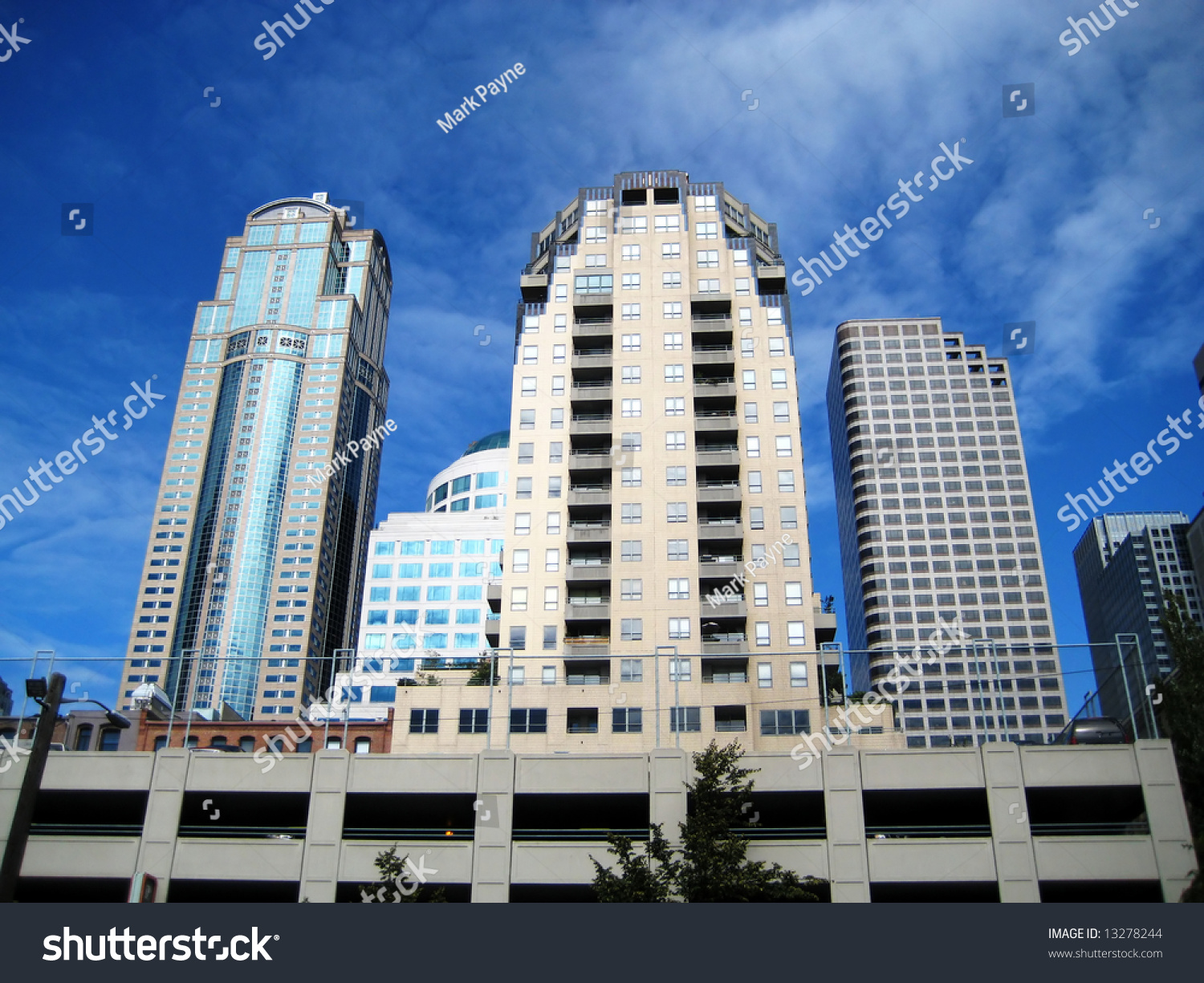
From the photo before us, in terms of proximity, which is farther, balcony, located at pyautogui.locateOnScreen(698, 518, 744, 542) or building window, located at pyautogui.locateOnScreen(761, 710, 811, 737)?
balcony, located at pyautogui.locateOnScreen(698, 518, 744, 542)

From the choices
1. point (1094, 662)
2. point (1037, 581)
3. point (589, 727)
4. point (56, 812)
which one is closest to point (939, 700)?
point (1037, 581)

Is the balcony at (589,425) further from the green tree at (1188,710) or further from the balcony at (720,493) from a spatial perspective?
the green tree at (1188,710)

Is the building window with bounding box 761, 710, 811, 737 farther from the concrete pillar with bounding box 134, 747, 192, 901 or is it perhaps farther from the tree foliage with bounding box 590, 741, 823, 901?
the concrete pillar with bounding box 134, 747, 192, 901

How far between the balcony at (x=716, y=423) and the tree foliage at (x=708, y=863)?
129 feet

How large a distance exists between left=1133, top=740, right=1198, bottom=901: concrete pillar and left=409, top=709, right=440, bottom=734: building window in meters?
38.9

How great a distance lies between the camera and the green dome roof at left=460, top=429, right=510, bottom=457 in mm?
158250

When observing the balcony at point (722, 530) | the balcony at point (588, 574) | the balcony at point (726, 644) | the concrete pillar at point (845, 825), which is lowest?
the concrete pillar at point (845, 825)

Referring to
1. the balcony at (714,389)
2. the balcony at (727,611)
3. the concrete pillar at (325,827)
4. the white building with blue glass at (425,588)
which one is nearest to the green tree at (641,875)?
the concrete pillar at (325,827)

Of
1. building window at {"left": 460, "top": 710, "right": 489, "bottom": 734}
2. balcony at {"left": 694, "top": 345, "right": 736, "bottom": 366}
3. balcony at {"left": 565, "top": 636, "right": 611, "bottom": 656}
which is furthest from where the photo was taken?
balcony at {"left": 694, "top": 345, "right": 736, "bottom": 366}

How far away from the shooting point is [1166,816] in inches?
1487

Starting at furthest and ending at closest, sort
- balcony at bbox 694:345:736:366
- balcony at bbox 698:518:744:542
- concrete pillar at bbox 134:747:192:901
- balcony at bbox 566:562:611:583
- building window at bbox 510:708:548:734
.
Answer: balcony at bbox 694:345:736:366 < balcony at bbox 698:518:744:542 < balcony at bbox 566:562:611:583 < building window at bbox 510:708:548:734 < concrete pillar at bbox 134:747:192:901

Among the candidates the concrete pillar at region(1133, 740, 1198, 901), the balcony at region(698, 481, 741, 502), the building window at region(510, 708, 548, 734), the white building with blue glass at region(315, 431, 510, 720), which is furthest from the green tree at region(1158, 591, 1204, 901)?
the white building with blue glass at region(315, 431, 510, 720)

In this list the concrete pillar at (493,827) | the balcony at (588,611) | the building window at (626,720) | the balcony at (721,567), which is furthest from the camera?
the balcony at (721,567)

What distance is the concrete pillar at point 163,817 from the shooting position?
39219 mm
